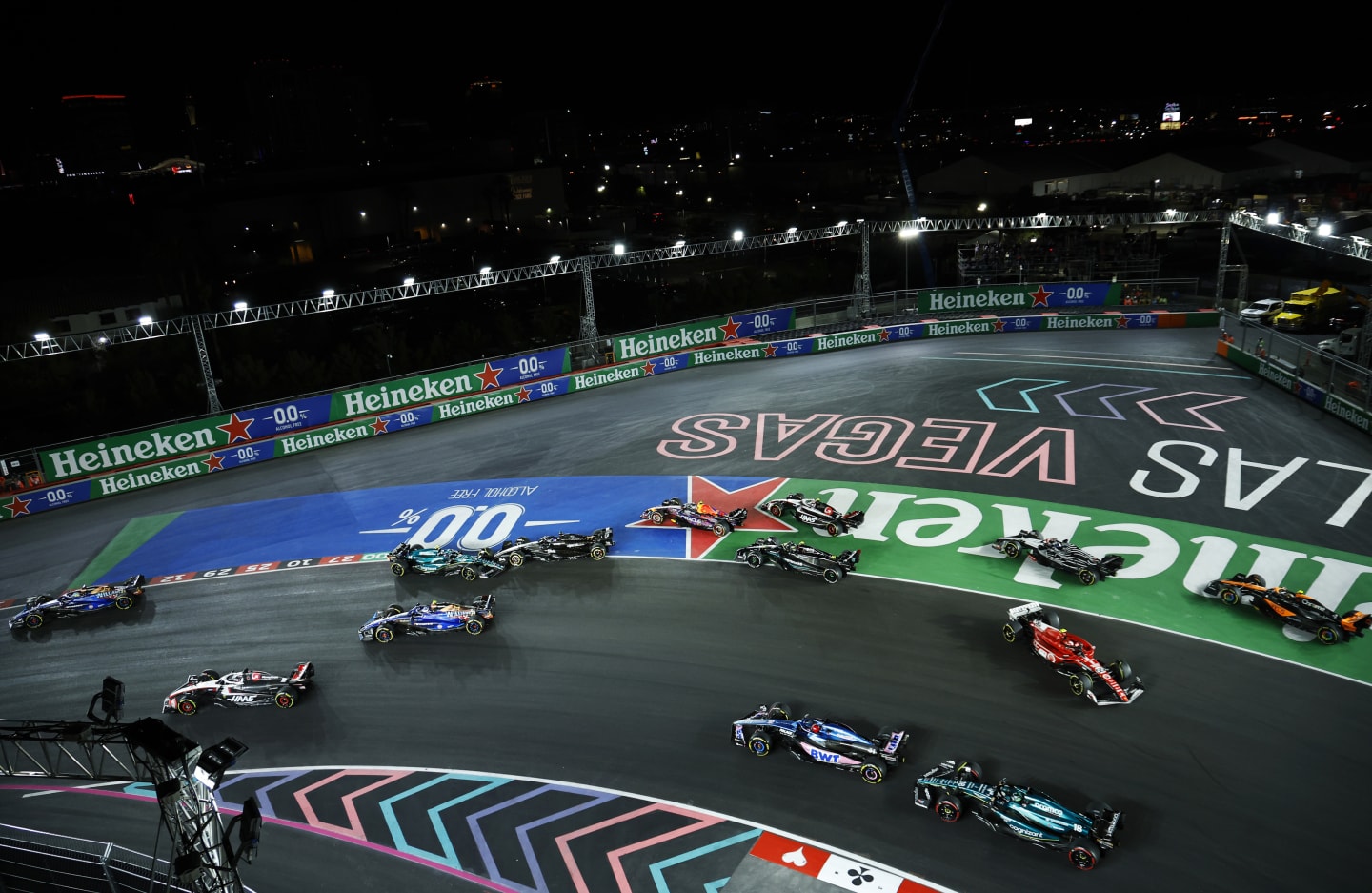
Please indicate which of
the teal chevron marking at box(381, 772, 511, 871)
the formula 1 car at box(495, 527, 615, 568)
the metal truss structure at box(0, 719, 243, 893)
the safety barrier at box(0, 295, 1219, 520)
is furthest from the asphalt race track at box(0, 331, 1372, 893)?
the safety barrier at box(0, 295, 1219, 520)

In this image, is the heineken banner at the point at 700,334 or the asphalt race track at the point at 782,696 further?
the heineken banner at the point at 700,334

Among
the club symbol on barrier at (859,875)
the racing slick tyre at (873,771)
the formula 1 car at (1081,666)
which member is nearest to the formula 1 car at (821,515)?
the formula 1 car at (1081,666)

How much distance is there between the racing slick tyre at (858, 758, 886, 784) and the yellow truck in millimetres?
36741

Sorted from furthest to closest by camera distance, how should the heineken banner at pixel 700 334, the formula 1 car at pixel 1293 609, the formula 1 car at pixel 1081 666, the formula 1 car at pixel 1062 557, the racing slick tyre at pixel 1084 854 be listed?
the heineken banner at pixel 700 334, the formula 1 car at pixel 1062 557, the formula 1 car at pixel 1293 609, the formula 1 car at pixel 1081 666, the racing slick tyre at pixel 1084 854

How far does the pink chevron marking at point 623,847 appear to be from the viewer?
13242 millimetres

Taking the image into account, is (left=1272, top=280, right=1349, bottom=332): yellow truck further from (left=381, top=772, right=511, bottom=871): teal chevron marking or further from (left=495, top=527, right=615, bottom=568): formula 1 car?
(left=381, top=772, right=511, bottom=871): teal chevron marking

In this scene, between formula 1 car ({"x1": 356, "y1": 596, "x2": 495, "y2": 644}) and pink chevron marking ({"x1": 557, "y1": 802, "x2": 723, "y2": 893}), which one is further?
formula 1 car ({"x1": 356, "y1": 596, "x2": 495, "y2": 644})

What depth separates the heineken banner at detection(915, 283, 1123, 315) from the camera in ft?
147

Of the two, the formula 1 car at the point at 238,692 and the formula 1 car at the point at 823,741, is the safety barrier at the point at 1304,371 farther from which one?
the formula 1 car at the point at 238,692

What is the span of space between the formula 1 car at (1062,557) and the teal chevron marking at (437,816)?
13496mm

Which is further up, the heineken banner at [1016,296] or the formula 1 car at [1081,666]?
the heineken banner at [1016,296]

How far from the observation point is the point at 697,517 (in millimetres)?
24375

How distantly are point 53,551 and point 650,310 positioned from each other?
120ft

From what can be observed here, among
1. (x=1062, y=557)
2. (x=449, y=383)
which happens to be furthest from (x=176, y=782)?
(x=449, y=383)
